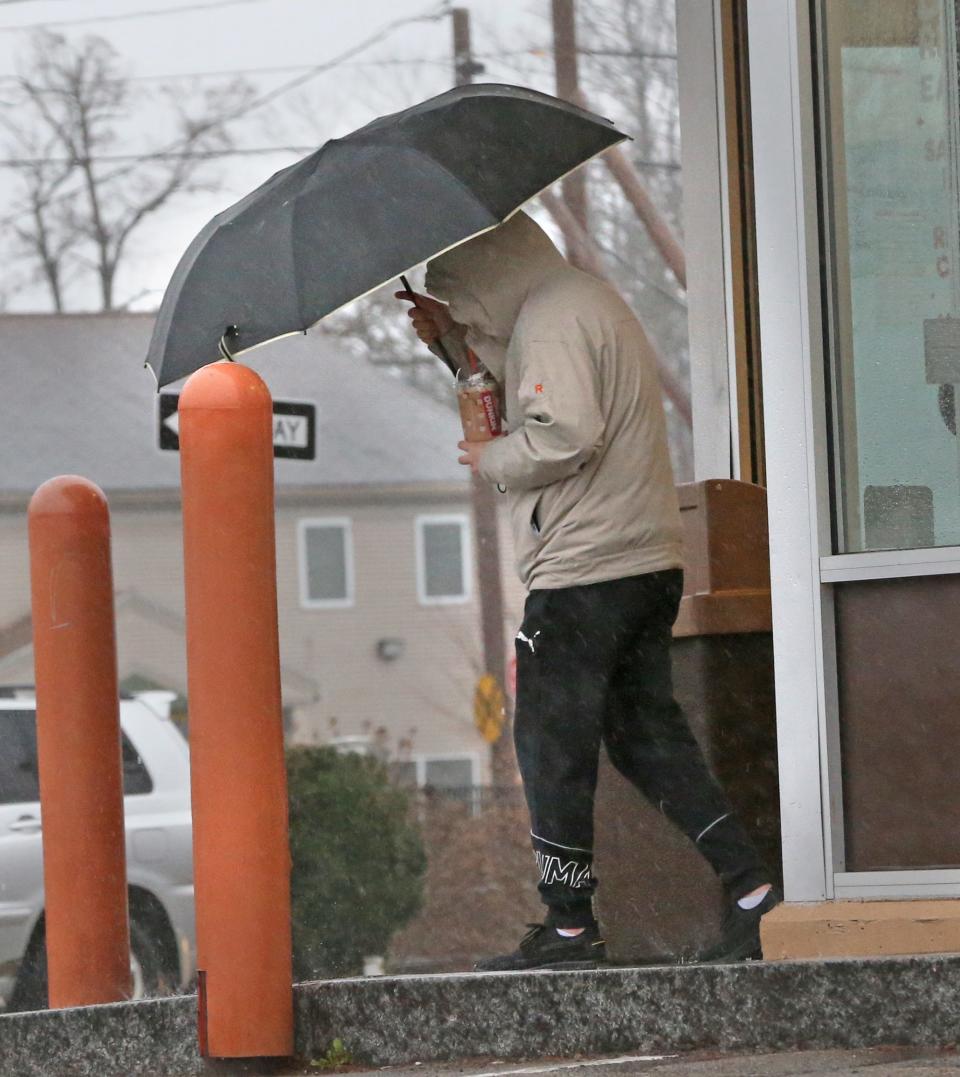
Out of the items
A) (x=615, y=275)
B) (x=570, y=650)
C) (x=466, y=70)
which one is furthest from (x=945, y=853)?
(x=615, y=275)

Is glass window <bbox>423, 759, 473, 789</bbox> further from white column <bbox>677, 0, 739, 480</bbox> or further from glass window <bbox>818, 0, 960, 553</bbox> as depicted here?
glass window <bbox>818, 0, 960, 553</bbox>

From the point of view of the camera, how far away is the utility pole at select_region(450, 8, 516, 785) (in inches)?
774

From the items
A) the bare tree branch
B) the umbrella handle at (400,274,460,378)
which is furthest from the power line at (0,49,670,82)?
the umbrella handle at (400,274,460,378)

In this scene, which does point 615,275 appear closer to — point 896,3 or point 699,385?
point 699,385

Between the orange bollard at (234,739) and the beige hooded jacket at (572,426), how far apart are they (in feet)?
1.76

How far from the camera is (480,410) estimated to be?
413 centimetres

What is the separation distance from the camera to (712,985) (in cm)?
353

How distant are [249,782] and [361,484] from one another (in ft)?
98.3

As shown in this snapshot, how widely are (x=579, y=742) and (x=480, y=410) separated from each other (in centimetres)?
74

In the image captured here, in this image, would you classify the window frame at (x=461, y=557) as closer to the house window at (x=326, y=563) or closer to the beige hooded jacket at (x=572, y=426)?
the house window at (x=326, y=563)

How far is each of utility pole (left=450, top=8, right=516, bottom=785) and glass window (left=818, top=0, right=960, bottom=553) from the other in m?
16.0

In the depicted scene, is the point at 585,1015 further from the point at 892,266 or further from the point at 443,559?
the point at 443,559

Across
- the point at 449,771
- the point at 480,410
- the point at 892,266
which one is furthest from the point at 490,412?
the point at 449,771

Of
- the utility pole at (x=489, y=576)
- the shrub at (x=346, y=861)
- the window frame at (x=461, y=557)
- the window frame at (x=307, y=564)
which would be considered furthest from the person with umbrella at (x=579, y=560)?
the window frame at (x=307, y=564)
